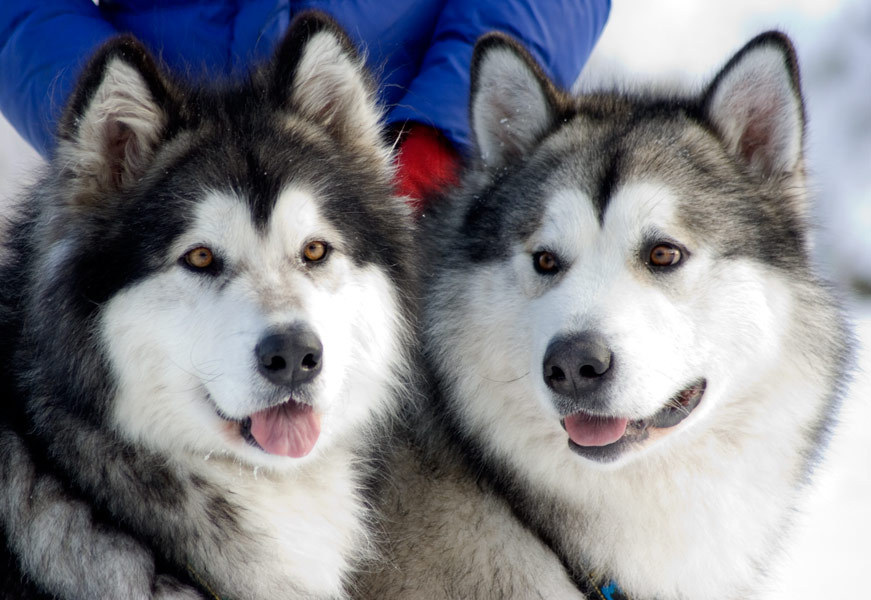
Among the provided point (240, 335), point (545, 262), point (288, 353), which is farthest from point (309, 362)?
point (545, 262)

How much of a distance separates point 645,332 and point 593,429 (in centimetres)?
32

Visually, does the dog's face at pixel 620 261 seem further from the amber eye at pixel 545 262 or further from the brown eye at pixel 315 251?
the brown eye at pixel 315 251

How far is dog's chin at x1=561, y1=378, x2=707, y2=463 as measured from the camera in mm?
2334

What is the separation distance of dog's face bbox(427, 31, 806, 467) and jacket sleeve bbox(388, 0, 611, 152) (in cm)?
36

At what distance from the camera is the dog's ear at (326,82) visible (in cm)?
231

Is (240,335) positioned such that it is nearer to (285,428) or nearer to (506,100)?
(285,428)

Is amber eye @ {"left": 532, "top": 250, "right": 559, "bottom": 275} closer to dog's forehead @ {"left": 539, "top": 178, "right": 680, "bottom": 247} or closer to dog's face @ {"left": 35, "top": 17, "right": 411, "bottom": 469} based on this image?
dog's forehead @ {"left": 539, "top": 178, "right": 680, "bottom": 247}

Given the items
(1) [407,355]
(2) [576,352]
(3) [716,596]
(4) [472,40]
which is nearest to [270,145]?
(1) [407,355]

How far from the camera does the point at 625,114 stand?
2.65 metres

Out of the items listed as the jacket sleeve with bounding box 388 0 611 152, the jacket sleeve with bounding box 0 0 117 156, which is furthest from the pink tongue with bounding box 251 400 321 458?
the jacket sleeve with bounding box 0 0 117 156

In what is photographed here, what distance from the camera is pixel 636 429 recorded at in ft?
7.69

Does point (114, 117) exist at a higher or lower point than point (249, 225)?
higher

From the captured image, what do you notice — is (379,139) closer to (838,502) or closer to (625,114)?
(625,114)

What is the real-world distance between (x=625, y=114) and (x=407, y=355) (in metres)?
0.98
